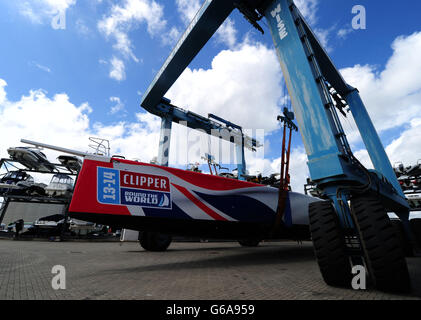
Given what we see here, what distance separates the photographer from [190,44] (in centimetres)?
914

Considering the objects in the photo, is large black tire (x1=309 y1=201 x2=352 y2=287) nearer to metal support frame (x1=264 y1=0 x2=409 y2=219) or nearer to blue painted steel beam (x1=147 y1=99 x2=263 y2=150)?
metal support frame (x1=264 y1=0 x2=409 y2=219)

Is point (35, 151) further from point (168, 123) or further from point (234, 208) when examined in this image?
point (234, 208)

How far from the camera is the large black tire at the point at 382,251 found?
1.75 m

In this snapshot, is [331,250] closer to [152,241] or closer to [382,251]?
[382,251]

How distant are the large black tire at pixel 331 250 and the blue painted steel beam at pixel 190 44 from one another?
818 centimetres

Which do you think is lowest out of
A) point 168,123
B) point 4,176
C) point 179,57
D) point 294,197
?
point 294,197

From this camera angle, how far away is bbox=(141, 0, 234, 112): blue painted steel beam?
762 centimetres

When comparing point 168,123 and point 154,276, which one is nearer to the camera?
point 154,276

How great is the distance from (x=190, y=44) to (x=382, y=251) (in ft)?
32.3

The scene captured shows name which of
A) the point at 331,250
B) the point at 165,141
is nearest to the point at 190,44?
the point at 165,141

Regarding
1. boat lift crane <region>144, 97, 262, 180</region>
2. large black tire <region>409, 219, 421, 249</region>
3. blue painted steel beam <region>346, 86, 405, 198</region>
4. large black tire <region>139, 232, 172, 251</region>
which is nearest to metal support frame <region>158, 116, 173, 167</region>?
boat lift crane <region>144, 97, 262, 180</region>

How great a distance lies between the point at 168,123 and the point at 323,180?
477 inches
